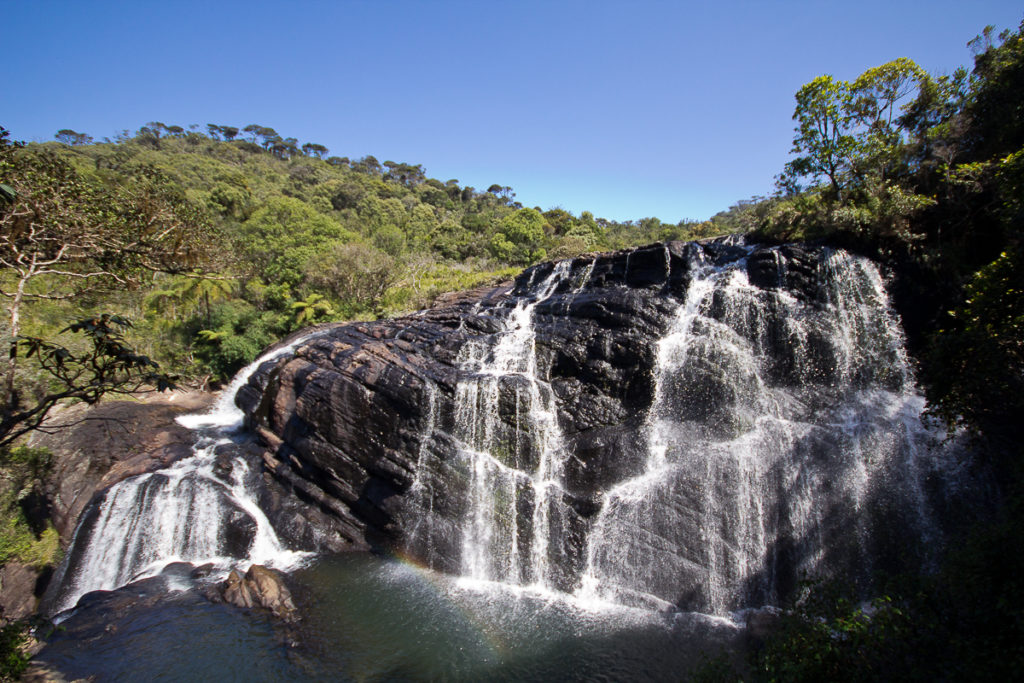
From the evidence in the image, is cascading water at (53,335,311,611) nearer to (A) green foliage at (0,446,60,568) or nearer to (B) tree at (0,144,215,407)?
(A) green foliage at (0,446,60,568)

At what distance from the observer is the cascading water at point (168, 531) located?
38.5ft

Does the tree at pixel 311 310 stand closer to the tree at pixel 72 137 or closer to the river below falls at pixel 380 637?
the river below falls at pixel 380 637

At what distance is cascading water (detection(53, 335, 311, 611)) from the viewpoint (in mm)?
11750

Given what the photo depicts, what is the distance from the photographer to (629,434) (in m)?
12.6

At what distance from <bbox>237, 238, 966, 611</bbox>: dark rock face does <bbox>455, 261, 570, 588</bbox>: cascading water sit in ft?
0.18

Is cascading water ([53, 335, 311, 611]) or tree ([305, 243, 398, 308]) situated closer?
cascading water ([53, 335, 311, 611])

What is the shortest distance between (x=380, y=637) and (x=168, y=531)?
747 cm

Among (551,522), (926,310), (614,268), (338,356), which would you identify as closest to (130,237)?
(338,356)

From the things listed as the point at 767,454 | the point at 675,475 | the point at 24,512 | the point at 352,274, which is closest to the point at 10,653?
the point at 24,512

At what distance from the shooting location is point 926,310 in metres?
12.1

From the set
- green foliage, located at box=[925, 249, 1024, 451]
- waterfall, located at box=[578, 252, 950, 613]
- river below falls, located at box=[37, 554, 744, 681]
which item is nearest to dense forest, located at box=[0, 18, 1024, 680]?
green foliage, located at box=[925, 249, 1024, 451]

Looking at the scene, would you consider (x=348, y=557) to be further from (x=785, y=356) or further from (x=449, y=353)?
(x=785, y=356)

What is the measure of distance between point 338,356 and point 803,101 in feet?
58.9

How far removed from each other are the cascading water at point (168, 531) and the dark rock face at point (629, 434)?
3.05ft
